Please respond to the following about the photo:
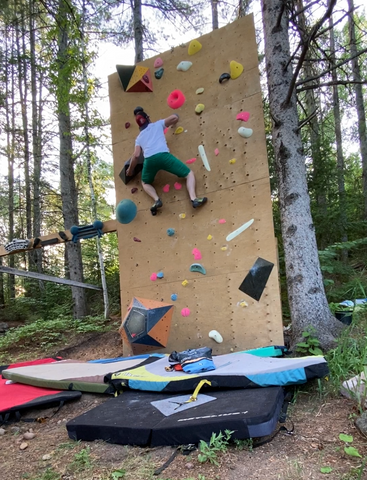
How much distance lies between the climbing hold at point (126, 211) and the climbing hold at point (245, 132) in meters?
1.76

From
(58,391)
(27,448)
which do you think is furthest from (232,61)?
(27,448)

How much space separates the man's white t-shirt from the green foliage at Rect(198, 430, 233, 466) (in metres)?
3.26

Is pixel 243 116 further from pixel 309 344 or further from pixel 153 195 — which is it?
pixel 309 344

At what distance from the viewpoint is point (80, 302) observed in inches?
292

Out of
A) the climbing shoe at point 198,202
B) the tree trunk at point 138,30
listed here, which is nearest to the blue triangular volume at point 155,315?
the climbing shoe at point 198,202

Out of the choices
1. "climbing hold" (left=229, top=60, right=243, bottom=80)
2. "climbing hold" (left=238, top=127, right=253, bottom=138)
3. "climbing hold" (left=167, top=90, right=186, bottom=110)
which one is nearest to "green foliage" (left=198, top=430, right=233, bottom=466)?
"climbing hold" (left=238, top=127, right=253, bottom=138)

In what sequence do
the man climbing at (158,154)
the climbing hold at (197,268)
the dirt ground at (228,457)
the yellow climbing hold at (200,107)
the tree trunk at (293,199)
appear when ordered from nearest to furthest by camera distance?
the dirt ground at (228,457)
the tree trunk at (293,199)
the climbing hold at (197,268)
the man climbing at (158,154)
the yellow climbing hold at (200,107)

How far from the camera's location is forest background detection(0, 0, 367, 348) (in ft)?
11.0

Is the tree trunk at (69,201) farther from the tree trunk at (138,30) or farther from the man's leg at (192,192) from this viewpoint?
the man's leg at (192,192)

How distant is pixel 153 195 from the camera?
4.51 metres

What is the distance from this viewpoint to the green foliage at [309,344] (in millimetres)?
2959

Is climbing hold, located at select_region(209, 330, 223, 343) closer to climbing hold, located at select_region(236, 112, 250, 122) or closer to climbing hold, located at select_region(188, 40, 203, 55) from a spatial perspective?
climbing hold, located at select_region(236, 112, 250, 122)

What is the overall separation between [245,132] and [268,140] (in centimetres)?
197

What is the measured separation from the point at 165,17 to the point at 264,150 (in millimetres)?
5648
